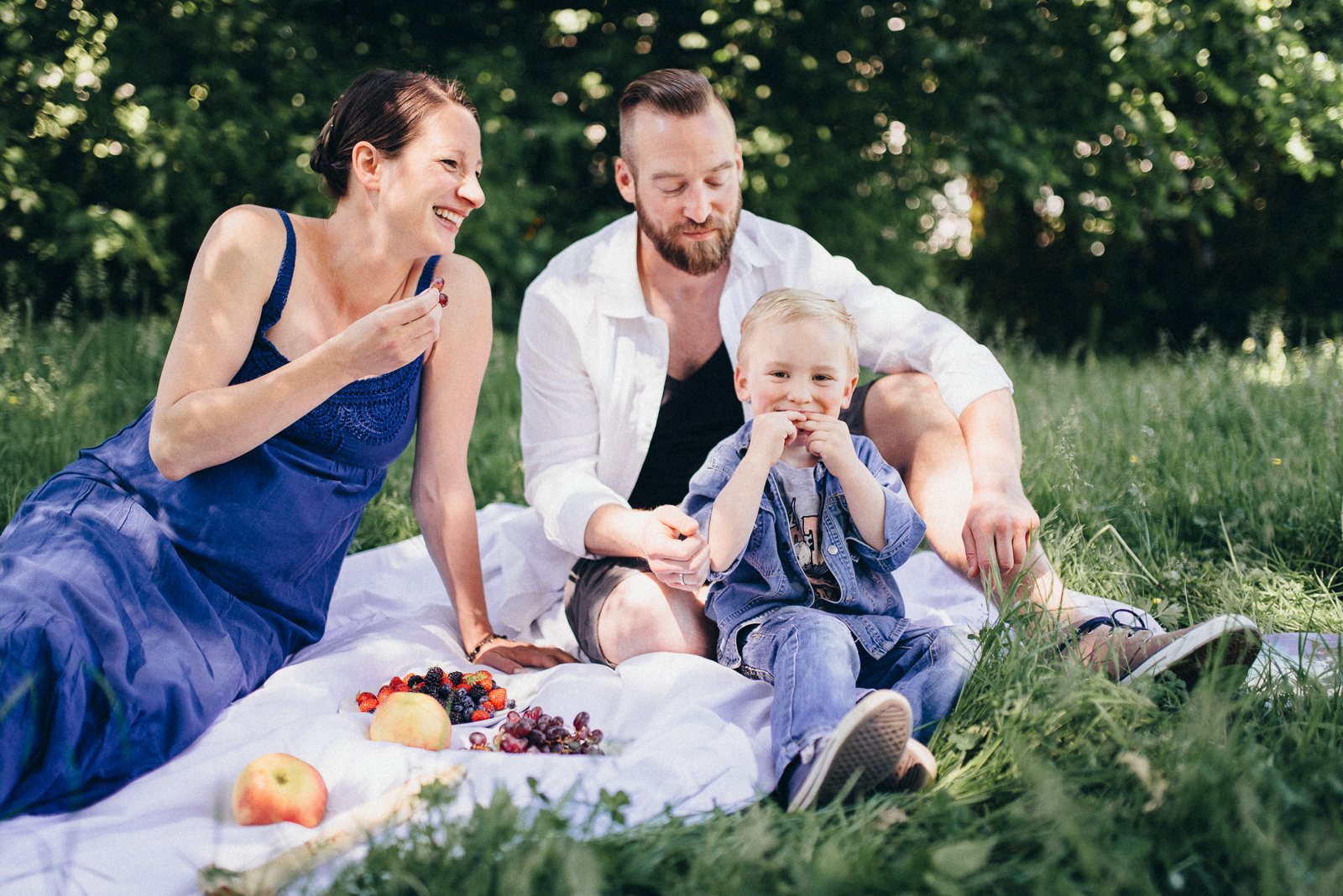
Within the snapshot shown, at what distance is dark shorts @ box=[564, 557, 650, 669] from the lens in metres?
2.48

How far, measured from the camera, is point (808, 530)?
2.22m

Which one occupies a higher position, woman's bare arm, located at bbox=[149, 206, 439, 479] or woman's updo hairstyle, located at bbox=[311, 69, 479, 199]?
woman's updo hairstyle, located at bbox=[311, 69, 479, 199]

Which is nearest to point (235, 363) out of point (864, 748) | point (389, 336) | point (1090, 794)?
point (389, 336)

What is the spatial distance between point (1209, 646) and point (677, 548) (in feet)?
3.64

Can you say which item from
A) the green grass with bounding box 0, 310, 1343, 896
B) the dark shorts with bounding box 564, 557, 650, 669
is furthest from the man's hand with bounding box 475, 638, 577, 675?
the green grass with bounding box 0, 310, 1343, 896

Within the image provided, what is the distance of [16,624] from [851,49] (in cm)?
645

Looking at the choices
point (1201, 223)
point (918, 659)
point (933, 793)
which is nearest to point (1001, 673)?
point (918, 659)

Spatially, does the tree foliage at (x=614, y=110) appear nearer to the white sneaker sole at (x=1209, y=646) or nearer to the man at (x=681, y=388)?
the man at (x=681, y=388)

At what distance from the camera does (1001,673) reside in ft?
6.42

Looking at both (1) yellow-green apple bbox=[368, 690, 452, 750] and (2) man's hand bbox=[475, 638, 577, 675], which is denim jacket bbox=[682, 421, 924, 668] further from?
(1) yellow-green apple bbox=[368, 690, 452, 750]

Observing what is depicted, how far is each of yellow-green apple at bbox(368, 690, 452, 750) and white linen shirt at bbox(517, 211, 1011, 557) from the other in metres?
0.79

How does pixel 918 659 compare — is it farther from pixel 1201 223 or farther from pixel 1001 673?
pixel 1201 223

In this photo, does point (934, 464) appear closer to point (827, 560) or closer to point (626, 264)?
point (827, 560)

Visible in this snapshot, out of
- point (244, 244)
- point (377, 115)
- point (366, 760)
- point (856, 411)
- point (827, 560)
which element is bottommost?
point (366, 760)
